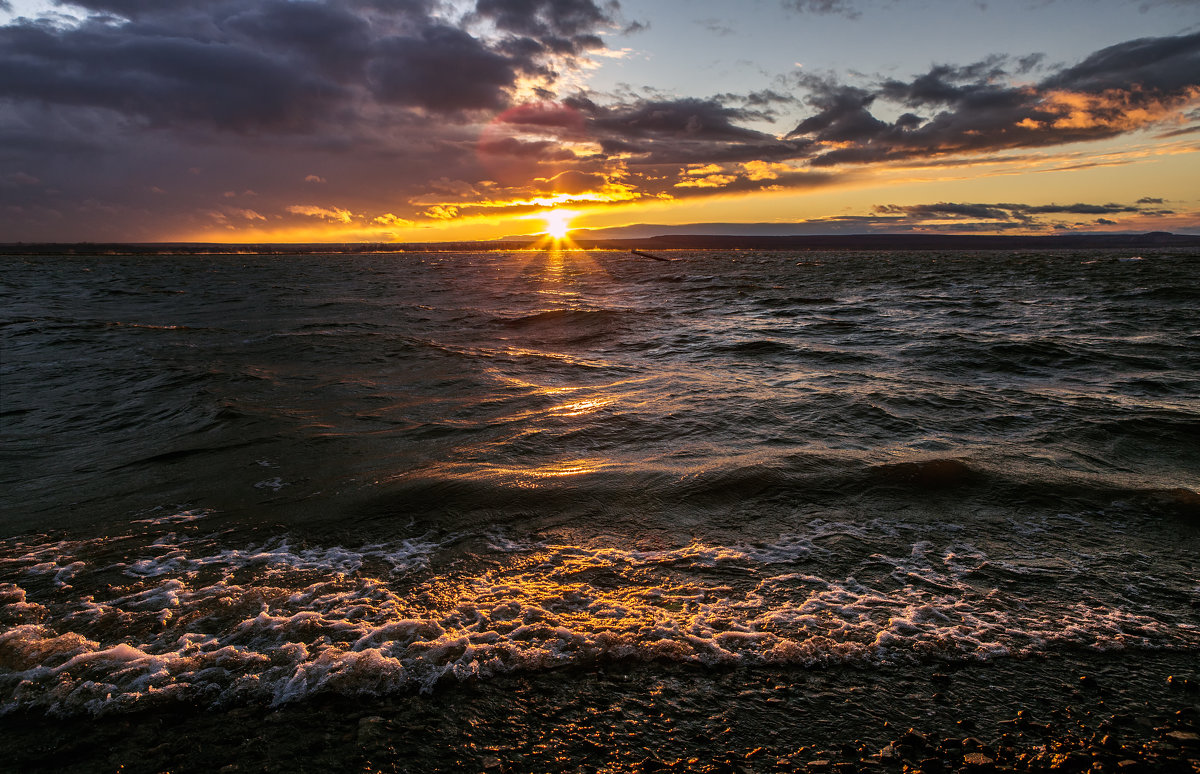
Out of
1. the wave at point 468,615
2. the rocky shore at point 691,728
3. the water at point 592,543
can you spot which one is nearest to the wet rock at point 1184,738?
the rocky shore at point 691,728

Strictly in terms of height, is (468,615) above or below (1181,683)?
above

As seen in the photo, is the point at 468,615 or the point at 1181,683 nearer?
the point at 1181,683

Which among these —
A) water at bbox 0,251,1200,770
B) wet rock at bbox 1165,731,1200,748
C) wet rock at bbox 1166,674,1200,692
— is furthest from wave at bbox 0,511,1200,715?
wet rock at bbox 1165,731,1200,748

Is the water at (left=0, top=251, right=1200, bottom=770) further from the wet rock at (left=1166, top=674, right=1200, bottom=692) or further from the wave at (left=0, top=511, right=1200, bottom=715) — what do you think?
the wet rock at (left=1166, top=674, right=1200, bottom=692)

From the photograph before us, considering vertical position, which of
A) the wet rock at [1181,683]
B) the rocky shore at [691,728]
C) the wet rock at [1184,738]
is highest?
the rocky shore at [691,728]

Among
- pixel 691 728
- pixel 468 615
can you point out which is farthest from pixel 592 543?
pixel 691 728

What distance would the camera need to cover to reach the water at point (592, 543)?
10.8 feet

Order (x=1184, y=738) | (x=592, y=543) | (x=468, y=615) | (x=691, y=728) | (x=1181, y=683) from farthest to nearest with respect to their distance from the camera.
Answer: (x=592, y=543) < (x=468, y=615) < (x=1181, y=683) < (x=691, y=728) < (x=1184, y=738)

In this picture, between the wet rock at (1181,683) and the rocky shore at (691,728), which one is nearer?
the rocky shore at (691,728)

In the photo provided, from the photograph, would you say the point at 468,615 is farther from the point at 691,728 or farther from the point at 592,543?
the point at 691,728

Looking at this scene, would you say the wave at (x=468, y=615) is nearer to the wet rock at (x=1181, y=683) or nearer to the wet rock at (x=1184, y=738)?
the wet rock at (x=1181, y=683)

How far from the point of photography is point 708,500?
589cm

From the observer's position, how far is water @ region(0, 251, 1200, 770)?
328cm

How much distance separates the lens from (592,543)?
5.05 m
